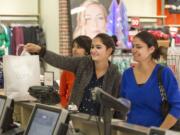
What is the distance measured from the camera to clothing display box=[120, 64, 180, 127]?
3213 mm

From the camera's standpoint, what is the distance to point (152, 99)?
10.6 feet

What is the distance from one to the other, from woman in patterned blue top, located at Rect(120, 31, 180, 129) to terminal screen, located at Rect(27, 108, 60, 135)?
933mm

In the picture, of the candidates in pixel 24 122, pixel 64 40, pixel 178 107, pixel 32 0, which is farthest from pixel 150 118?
pixel 32 0

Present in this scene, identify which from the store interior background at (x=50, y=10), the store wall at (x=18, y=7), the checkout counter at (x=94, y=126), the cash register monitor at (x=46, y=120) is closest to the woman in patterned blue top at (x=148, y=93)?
the checkout counter at (x=94, y=126)

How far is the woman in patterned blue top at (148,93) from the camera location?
3211 mm

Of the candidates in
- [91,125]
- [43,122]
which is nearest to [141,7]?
[91,125]

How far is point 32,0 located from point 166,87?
246 inches

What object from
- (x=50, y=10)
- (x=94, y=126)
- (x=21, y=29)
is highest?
(x=50, y=10)

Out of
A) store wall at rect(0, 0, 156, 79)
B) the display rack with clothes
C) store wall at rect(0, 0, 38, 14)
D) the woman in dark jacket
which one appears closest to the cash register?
the woman in dark jacket

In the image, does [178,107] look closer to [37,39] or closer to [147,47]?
[147,47]

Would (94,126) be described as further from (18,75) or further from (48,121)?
(18,75)

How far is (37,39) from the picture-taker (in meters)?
8.52

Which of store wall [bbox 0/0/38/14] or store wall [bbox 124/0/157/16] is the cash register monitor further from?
store wall [bbox 124/0/157/16]

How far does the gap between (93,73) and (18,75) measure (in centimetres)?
61
